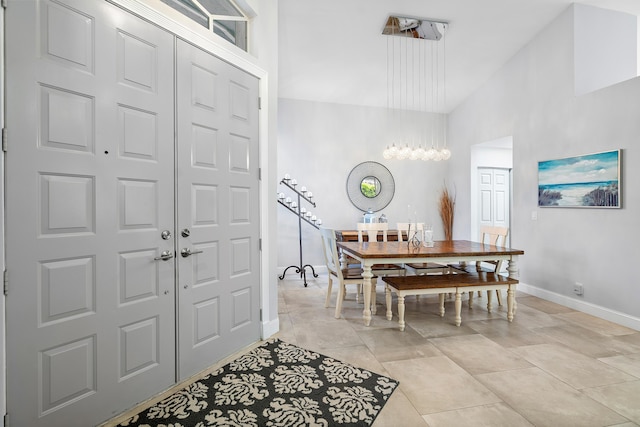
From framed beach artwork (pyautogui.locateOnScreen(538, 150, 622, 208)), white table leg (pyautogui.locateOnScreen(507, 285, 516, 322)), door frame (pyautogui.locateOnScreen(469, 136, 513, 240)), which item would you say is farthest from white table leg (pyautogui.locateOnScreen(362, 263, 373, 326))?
door frame (pyautogui.locateOnScreen(469, 136, 513, 240))

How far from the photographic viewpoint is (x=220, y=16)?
2.77 metres

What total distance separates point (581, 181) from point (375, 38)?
306cm

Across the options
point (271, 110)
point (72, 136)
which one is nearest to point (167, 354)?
point (72, 136)

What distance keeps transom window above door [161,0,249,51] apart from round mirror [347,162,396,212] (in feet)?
11.6

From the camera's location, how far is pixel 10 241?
157 centimetres

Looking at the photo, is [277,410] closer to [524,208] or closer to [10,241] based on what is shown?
[10,241]

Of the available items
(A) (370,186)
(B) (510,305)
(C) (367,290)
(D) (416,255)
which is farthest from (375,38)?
(B) (510,305)

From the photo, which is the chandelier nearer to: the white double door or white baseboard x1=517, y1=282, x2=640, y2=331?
white baseboard x1=517, y1=282, x2=640, y2=331

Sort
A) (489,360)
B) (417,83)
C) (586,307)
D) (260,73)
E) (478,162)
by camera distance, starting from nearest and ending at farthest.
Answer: (489,360)
(260,73)
(586,307)
(417,83)
(478,162)

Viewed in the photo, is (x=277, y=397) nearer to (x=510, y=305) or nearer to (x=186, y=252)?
(x=186, y=252)

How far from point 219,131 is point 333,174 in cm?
367

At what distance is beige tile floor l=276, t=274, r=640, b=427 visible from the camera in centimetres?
198

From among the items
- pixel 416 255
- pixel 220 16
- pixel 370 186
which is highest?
pixel 220 16

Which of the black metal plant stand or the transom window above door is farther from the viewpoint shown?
the black metal plant stand
